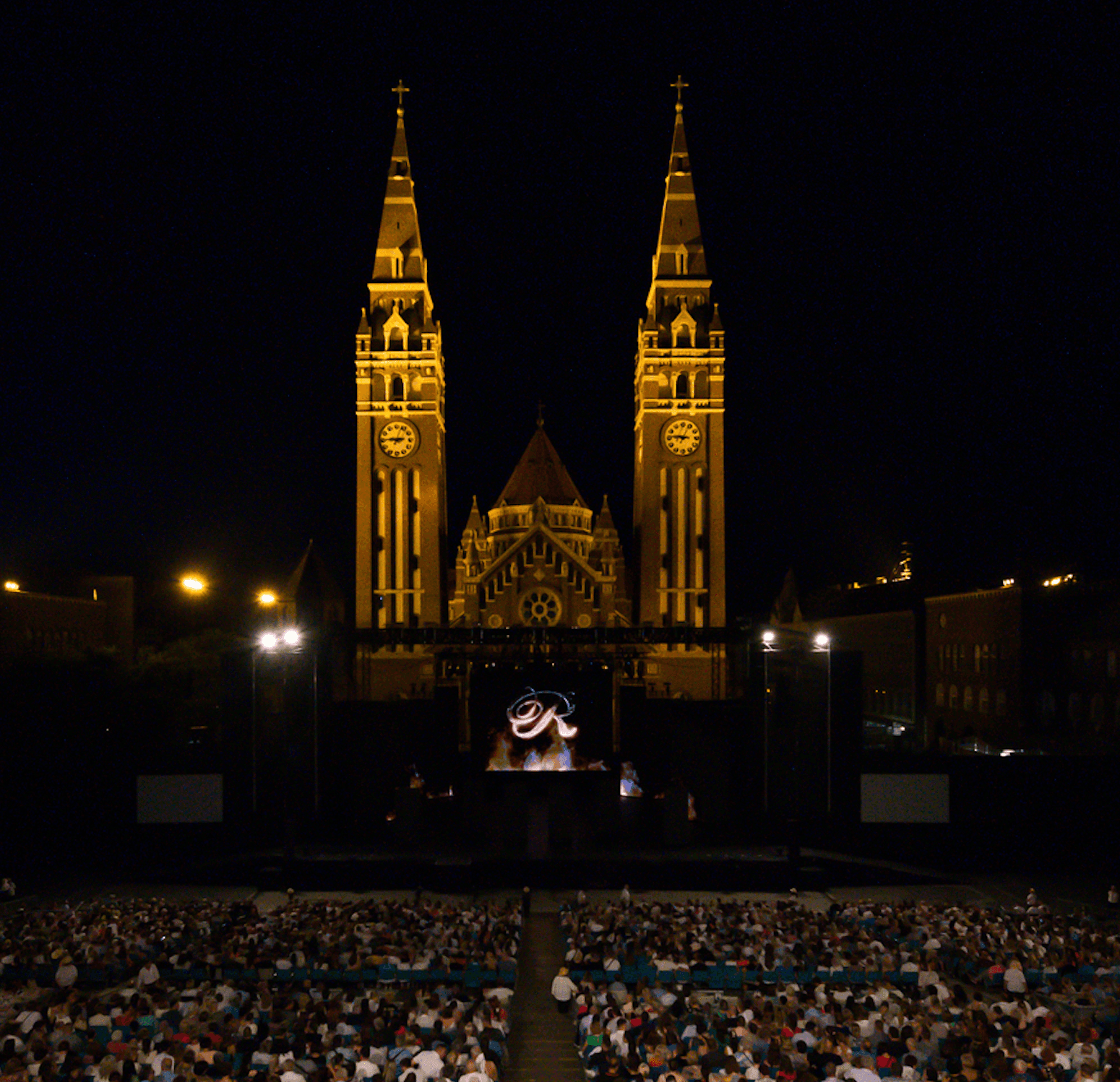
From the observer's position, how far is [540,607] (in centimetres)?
5278

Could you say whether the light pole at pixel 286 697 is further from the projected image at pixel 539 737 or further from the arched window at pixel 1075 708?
the arched window at pixel 1075 708

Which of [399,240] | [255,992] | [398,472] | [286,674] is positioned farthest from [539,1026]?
[399,240]

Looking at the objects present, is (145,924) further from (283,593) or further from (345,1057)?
(283,593)

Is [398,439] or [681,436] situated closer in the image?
[398,439]

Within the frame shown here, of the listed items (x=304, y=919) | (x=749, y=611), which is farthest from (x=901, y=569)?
(x=304, y=919)

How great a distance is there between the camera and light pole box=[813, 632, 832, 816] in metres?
26.9

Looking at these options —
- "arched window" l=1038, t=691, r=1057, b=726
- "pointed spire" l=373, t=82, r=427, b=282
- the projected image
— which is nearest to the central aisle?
the projected image

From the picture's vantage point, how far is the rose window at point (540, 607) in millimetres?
52591

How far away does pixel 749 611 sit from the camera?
63.3 m

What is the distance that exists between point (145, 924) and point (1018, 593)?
37559 mm

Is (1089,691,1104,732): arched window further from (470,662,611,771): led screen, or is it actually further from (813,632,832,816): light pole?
(470,662,611,771): led screen

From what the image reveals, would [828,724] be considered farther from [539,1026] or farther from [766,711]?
[539,1026]

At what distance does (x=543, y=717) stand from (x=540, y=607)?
2042 cm

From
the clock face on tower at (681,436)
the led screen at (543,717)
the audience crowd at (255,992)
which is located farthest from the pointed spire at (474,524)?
the audience crowd at (255,992)
